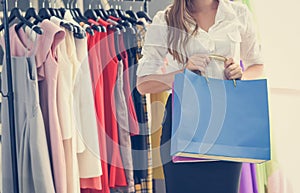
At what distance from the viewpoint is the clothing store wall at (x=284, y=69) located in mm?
2531

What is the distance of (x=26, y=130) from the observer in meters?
1.75

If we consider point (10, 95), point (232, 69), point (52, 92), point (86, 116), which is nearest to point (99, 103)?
point (86, 116)

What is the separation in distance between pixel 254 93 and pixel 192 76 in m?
0.20

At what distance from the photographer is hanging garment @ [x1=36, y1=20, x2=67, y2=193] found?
1759mm

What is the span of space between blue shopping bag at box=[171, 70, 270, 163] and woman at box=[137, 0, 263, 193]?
0.21 ft

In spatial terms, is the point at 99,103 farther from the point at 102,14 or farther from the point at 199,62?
the point at 199,62

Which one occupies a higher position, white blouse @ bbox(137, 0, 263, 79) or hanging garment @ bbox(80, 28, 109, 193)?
white blouse @ bbox(137, 0, 263, 79)

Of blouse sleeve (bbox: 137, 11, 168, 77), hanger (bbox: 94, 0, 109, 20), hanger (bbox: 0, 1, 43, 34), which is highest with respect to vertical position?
hanger (bbox: 94, 0, 109, 20)

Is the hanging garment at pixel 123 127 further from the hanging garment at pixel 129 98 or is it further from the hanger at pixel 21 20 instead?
the hanger at pixel 21 20

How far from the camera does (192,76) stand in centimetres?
154

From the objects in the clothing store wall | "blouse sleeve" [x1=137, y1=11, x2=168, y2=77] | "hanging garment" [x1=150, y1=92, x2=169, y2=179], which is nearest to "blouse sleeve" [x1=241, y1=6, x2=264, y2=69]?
"blouse sleeve" [x1=137, y1=11, x2=168, y2=77]

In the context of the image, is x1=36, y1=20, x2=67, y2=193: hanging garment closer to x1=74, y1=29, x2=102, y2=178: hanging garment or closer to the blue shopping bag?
x1=74, y1=29, x2=102, y2=178: hanging garment

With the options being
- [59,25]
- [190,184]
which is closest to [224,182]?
[190,184]

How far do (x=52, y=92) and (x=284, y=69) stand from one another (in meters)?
1.26
